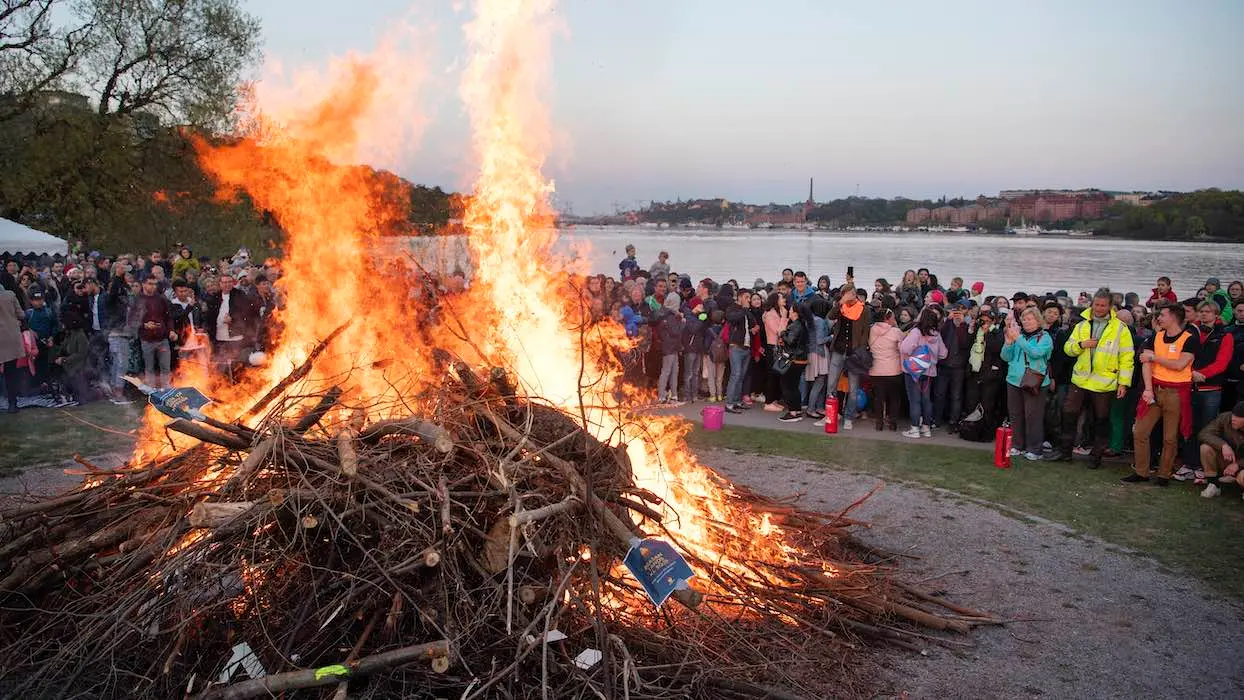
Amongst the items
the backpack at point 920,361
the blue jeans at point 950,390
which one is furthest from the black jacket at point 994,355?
the backpack at point 920,361

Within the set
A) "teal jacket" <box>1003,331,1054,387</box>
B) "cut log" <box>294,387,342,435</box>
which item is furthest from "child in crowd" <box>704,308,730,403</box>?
"cut log" <box>294,387,342,435</box>

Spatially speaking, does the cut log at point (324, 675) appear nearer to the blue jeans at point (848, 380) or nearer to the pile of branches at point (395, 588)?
the pile of branches at point (395, 588)

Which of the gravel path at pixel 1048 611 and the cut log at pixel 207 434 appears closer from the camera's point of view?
the gravel path at pixel 1048 611

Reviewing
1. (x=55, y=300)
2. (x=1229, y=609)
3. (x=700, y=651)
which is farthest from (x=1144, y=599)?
(x=55, y=300)

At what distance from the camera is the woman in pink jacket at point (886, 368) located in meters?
11.3

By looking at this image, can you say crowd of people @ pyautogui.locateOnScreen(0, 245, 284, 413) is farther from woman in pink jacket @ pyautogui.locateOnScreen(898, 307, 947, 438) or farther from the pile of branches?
woman in pink jacket @ pyautogui.locateOnScreen(898, 307, 947, 438)

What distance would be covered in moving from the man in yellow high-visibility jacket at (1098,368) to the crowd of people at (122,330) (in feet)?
34.3

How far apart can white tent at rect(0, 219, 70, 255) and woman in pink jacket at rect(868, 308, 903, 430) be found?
62.9 feet

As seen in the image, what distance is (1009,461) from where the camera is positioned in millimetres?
9664

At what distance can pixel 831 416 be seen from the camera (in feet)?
36.9

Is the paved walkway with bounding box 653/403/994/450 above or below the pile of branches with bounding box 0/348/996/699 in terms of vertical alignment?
below

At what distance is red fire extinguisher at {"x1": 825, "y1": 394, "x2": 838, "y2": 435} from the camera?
11211 millimetres

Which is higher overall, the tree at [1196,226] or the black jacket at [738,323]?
the tree at [1196,226]

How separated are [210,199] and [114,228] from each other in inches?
109
